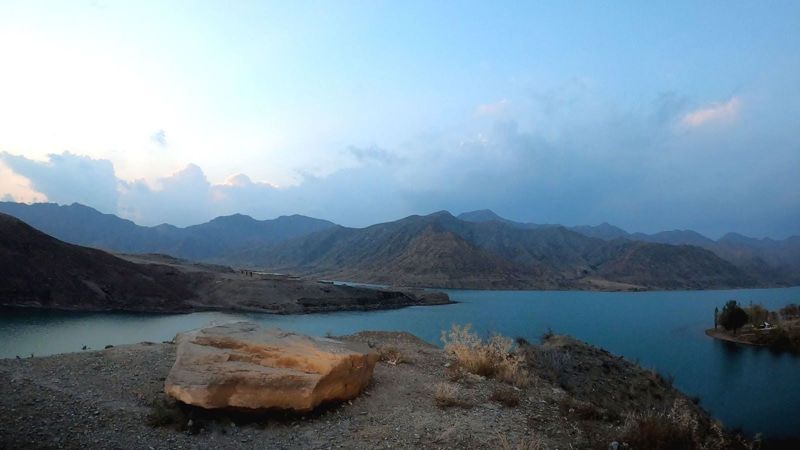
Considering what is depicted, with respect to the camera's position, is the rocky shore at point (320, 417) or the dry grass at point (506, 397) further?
the dry grass at point (506, 397)

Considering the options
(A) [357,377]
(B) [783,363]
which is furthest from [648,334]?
(A) [357,377]

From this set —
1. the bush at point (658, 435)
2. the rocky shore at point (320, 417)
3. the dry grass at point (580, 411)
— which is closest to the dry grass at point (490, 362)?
the rocky shore at point (320, 417)

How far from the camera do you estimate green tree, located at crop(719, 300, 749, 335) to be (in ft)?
165

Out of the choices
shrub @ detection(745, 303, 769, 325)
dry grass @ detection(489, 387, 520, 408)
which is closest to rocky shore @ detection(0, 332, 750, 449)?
dry grass @ detection(489, 387, 520, 408)

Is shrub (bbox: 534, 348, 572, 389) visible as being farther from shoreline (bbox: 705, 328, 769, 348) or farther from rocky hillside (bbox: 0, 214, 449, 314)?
rocky hillside (bbox: 0, 214, 449, 314)

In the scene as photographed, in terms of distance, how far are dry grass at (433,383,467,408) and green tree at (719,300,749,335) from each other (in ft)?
178

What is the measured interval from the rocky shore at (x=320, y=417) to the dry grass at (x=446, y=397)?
0.07 ft

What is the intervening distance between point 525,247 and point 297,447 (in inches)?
6859

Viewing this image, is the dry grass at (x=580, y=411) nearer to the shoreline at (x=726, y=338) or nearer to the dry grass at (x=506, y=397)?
the dry grass at (x=506, y=397)

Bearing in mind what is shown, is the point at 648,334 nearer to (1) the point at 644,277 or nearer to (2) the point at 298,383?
(2) the point at 298,383

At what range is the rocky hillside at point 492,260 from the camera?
390ft

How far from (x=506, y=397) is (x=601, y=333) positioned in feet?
147

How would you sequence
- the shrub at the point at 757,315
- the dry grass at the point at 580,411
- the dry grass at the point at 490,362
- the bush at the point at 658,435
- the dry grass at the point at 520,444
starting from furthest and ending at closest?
the shrub at the point at 757,315
the dry grass at the point at 490,362
the dry grass at the point at 580,411
the bush at the point at 658,435
the dry grass at the point at 520,444

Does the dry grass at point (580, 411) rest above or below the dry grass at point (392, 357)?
below
